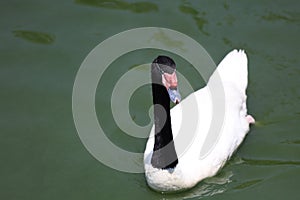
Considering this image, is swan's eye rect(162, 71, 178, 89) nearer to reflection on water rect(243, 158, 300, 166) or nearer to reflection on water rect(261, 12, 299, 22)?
reflection on water rect(243, 158, 300, 166)

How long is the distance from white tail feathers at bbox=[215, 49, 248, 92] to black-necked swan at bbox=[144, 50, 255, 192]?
6 cm

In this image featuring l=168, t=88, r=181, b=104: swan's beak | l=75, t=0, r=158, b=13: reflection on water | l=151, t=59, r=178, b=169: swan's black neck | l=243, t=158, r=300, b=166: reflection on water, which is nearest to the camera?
l=168, t=88, r=181, b=104: swan's beak

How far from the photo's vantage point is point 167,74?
4238 mm

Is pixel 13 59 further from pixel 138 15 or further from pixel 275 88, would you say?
pixel 275 88

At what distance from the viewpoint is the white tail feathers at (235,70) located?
5.75m

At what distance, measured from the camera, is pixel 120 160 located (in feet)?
17.5

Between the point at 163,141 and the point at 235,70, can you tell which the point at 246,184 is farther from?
the point at 235,70

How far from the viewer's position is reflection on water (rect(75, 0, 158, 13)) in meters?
7.22

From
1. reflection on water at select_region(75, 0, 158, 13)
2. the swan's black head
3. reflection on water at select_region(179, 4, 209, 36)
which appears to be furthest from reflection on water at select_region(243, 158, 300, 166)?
reflection on water at select_region(75, 0, 158, 13)

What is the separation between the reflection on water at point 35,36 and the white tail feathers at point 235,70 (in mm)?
2132

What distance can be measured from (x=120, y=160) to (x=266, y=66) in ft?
6.77

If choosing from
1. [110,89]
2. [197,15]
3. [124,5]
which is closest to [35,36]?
[124,5]

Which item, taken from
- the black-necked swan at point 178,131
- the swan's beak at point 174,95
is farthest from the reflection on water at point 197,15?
the swan's beak at point 174,95

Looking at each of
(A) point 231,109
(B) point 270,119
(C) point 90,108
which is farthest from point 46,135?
(B) point 270,119
